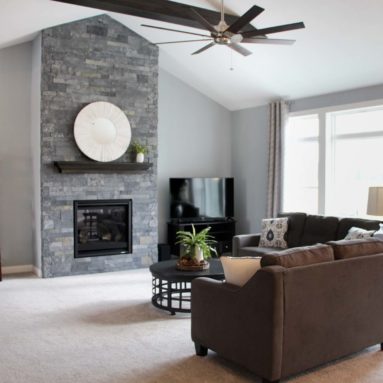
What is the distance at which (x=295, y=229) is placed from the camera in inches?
268

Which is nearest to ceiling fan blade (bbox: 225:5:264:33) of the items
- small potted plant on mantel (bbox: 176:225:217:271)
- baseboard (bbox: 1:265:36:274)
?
small potted plant on mantel (bbox: 176:225:217:271)

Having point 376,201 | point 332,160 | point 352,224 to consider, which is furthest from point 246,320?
point 332,160

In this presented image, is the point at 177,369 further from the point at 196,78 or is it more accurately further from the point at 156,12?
the point at 196,78

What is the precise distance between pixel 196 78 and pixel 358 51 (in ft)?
10.2

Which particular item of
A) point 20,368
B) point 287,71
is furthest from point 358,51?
point 20,368

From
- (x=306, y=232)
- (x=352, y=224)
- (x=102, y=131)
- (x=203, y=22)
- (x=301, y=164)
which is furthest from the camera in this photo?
(x=301, y=164)

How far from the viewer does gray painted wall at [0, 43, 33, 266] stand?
23.8ft

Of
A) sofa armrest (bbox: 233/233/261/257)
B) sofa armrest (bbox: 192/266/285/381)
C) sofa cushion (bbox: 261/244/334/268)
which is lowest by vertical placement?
sofa armrest (bbox: 192/266/285/381)

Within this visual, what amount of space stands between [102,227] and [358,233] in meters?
3.69

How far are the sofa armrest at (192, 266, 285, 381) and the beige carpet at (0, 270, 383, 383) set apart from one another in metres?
0.21

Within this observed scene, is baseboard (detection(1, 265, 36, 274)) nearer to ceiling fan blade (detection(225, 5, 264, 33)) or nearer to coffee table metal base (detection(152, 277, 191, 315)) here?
coffee table metal base (detection(152, 277, 191, 315))

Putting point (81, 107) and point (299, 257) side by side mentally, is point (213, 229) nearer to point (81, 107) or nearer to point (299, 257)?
point (81, 107)

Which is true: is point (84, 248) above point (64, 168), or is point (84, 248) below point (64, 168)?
below

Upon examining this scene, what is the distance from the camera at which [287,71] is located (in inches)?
287
